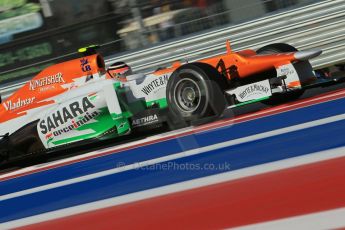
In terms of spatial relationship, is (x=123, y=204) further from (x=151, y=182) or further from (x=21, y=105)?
(x=21, y=105)

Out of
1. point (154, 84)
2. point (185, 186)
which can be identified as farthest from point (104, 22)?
point (185, 186)

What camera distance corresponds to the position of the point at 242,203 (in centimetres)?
352

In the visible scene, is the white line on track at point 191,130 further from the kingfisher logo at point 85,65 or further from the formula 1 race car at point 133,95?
the kingfisher logo at point 85,65

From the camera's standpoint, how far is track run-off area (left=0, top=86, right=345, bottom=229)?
3.41m

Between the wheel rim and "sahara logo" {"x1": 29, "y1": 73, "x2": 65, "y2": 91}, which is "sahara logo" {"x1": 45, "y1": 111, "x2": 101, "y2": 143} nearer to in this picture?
"sahara logo" {"x1": 29, "y1": 73, "x2": 65, "y2": 91}

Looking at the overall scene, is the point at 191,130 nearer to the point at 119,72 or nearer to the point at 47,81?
the point at 119,72

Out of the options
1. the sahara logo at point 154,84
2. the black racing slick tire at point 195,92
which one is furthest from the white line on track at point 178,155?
the sahara logo at point 154,84

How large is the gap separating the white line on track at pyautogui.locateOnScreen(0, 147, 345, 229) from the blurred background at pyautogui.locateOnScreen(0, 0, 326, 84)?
5070 millimetres

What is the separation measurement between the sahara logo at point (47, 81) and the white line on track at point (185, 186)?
6.23ft

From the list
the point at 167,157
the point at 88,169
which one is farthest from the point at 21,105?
the point at 167,157

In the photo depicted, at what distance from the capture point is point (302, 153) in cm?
376

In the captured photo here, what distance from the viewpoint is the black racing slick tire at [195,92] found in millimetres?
4832

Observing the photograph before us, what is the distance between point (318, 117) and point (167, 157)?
1289mm

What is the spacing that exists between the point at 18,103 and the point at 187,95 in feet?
7.17
